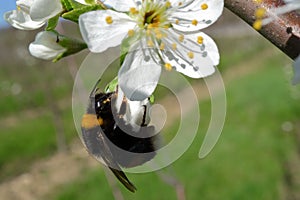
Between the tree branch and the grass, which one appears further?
the grass

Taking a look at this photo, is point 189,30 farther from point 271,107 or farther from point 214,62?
point 271,107

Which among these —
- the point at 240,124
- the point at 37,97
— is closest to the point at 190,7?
the point at 240,124

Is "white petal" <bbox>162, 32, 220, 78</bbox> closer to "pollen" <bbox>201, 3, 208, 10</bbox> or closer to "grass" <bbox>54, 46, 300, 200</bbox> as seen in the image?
"pollen" <bbox>201, 3, 208, 10</bbox>

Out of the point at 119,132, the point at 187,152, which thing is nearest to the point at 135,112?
the point at 119,132

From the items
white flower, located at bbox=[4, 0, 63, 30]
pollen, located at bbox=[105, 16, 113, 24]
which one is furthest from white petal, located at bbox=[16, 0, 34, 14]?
pollen, located at bbox=[105, 16, 113, 24]

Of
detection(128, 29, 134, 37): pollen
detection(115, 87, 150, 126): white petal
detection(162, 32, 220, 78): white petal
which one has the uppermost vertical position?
detection(128, 29, 134, 37): pollen

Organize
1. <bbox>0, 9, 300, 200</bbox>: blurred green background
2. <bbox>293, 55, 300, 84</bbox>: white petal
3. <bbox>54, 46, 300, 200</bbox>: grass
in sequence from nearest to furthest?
<bbox>293, 55, 300, 84</bbox>: white petal → <bbox>54, 46, 300, 200</bbox>: grass → <bbox>0, 9, 300, 200</bbox>: blurred green background

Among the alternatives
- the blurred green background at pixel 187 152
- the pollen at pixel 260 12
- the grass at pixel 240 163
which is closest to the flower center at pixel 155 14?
the pollen at pixel 260 12
